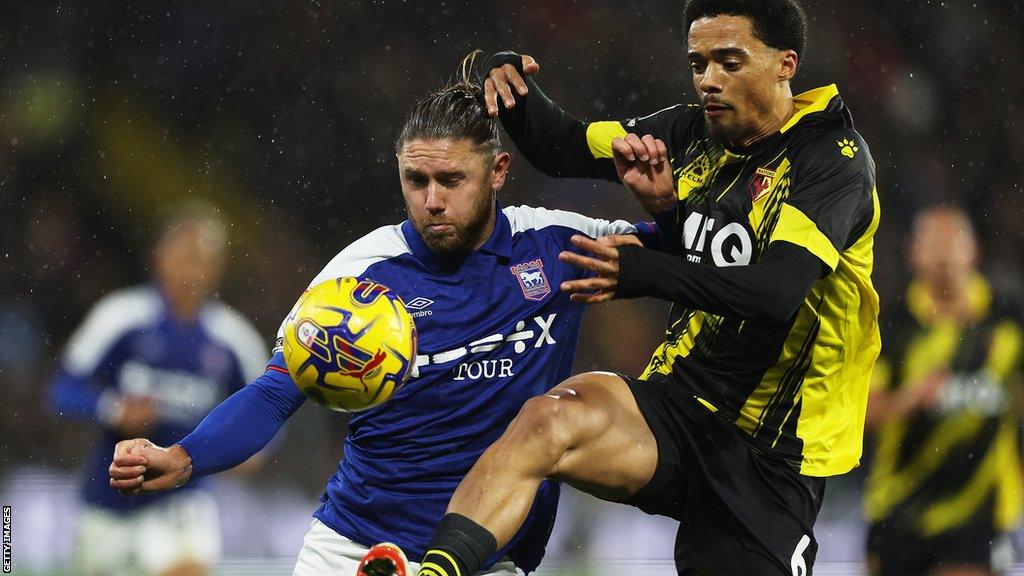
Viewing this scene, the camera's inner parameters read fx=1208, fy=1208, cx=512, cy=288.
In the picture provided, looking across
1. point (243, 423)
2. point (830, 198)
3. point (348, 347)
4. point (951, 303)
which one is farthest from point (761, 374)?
point (951, 303)

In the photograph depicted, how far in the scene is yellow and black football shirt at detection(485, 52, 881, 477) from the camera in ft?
10.6

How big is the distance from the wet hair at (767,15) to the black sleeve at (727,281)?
2.30 ft

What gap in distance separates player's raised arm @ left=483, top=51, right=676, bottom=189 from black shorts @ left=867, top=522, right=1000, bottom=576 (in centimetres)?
318

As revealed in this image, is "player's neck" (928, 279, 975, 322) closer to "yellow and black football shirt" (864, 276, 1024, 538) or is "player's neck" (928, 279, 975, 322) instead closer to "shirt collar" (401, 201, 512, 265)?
"yellow and black football shirt" (864, 276, 1024, 538)

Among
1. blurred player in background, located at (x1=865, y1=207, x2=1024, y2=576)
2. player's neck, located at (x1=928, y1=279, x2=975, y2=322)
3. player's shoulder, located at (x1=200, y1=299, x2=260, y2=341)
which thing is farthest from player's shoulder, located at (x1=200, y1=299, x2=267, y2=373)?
player's neck, located at (x1=928, y1=279, x2=975, y2=322)

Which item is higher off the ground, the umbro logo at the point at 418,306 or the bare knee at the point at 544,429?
the umbro logo at the point at 418,306

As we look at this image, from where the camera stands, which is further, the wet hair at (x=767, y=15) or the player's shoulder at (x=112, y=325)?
the player's shoulder at (x=112, y=325)

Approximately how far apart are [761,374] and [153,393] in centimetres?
372

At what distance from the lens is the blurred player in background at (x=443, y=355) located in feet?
11.3

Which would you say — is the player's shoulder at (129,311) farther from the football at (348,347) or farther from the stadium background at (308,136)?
the football at (348,347)

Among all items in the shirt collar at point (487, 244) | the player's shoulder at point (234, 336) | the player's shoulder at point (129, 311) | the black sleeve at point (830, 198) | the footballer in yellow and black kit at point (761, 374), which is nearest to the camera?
the black sleeve at point (830, 198)

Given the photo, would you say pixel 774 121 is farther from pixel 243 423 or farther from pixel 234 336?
pixel 234 336

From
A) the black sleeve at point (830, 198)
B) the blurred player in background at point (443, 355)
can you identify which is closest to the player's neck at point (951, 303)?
the black sleeve at point (830, 198)

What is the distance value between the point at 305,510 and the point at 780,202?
15.3 ft
